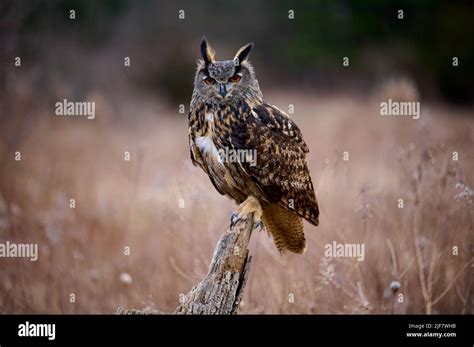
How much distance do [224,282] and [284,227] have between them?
4.00 feet

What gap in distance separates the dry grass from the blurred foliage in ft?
14.3

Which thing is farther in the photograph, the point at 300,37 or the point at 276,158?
the point at 300,37

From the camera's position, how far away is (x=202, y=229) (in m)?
5.88

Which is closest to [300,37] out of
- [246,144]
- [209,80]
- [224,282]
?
[209,80]

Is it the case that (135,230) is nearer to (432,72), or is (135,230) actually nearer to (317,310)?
(317,310)

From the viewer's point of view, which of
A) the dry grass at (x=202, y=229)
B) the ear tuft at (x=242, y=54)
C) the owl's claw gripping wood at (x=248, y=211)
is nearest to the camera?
the owl's claw gripping wood at (x=248, y=211)

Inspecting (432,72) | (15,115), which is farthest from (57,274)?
(432,72)

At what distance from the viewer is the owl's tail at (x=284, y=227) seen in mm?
4469

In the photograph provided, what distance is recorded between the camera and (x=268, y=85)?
16438 mm

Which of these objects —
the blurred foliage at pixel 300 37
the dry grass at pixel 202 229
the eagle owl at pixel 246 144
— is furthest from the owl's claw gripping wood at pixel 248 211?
the blurred foliage at pixel 300 37

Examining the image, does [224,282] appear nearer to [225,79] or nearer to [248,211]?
[248,211]

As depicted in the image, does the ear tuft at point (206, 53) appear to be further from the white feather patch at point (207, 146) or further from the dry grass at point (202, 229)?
the dry grass at point (202, 229)

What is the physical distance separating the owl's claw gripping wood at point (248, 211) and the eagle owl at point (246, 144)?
0.10m

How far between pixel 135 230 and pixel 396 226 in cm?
314
